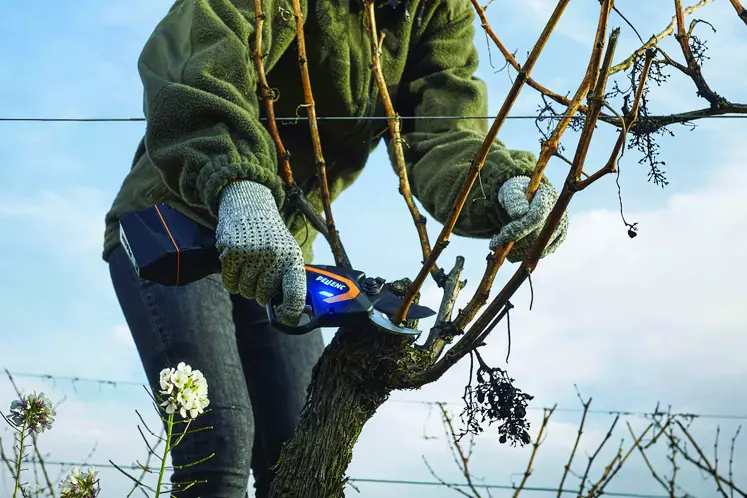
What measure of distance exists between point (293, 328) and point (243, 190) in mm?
319

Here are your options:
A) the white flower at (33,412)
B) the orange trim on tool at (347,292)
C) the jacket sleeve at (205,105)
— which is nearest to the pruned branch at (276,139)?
the jacket sleeve at (205,105)

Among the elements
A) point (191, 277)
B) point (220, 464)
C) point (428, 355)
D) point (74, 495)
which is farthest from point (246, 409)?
point (74, 495)

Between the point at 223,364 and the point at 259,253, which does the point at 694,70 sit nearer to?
the point at 259,253

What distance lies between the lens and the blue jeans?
2.22 m

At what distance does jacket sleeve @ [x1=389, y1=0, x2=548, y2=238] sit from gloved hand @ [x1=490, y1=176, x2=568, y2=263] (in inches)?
2.6

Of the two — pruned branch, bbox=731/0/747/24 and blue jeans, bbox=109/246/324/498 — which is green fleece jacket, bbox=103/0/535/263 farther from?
pruned branch, bbox=731/0/747/24

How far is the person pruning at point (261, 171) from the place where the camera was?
2.06 metres

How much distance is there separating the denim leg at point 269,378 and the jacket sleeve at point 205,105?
571mm

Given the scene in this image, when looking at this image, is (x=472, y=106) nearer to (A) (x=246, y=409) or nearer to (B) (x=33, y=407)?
(A) (x=246, y=409)

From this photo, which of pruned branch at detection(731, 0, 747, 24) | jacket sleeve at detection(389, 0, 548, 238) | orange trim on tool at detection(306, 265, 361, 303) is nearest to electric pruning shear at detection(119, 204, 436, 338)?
orange trim on tool at detection(306, 265, 361, 303)

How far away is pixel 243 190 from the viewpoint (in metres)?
2.02

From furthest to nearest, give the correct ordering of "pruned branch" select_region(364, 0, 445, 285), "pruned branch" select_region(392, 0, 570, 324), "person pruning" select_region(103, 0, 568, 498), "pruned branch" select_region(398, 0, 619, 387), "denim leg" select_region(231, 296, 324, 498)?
"denim leg" select_region(231, 296, 324, 498)
"pruned branch" select_region(364, 0, 445, 285)
"person pruning" select_region(103, 0, 568, 498)
"pruned branch" select_region(392, 0, 570, 324)
"pruned branch" select_region(398, 0, 619, 387)

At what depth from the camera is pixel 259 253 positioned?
1920 millimetres

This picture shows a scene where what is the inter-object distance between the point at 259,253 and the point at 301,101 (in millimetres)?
832
